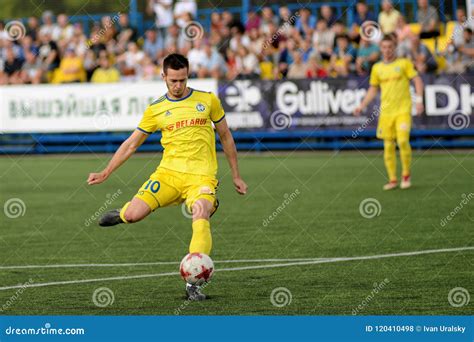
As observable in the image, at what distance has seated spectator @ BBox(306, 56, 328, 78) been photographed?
27422 mm

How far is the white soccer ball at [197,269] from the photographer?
9453 mm

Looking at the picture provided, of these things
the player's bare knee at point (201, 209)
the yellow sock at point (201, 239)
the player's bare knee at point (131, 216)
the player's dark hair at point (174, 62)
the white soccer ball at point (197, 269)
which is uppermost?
the player's dark hair at point (174, 62)

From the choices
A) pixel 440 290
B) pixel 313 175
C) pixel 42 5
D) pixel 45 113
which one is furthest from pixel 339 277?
pixel 42 5

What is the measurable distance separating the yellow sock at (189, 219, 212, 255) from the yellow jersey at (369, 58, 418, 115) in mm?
10152

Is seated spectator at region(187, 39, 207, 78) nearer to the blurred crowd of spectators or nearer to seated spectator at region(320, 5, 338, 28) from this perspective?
the blurred crowd of spectators

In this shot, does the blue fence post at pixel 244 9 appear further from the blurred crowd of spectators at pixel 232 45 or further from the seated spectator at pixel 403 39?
the seated spectator at pixel 403 39

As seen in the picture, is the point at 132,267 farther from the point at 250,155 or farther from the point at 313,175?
the point at 250,155

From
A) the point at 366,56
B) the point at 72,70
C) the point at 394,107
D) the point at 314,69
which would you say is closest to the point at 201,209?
the point at 394,107

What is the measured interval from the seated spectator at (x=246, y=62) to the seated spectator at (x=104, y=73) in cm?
317

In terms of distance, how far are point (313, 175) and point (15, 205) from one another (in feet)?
20.3

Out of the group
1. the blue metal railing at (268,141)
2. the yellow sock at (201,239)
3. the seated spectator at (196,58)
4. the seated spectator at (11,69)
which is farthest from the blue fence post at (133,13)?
the yellow sock at (201,239)

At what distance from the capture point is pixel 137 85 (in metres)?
28.2

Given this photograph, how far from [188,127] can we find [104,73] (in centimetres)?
1926

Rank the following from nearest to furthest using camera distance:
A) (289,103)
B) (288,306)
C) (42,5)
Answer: (288,306), (289,103), (42,5)
